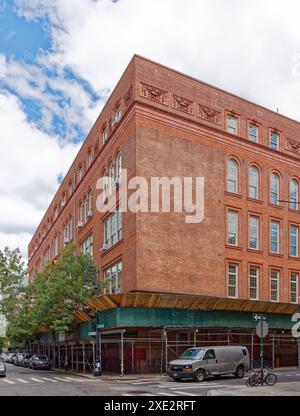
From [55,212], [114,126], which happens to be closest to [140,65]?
[114,126]

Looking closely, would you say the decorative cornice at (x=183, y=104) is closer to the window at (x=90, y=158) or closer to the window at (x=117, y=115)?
the window at (x=117, y=115)

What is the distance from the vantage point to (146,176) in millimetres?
35844

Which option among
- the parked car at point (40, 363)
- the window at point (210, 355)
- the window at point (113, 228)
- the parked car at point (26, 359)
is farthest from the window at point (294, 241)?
the parked car at point (26, 359)

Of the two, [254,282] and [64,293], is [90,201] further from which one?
[254,282]

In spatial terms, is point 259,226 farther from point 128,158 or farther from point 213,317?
point 128,158

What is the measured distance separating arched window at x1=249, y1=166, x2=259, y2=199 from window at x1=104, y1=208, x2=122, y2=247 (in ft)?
34.6

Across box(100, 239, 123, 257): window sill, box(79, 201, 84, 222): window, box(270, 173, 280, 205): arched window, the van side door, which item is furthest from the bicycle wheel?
box(79, 201, 84, 222): window

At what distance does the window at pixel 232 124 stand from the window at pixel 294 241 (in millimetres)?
9650

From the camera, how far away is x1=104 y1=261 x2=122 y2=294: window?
38.4 metres

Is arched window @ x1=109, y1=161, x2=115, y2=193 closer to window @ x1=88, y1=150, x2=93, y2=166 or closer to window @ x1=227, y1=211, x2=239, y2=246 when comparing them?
window @ x1=88, y1=150, x2=93, y2=166

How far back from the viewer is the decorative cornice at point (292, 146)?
4550 centimetres

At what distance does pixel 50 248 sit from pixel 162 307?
138 feet

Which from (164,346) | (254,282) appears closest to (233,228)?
(254,282)

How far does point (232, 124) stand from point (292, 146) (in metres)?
7.04
